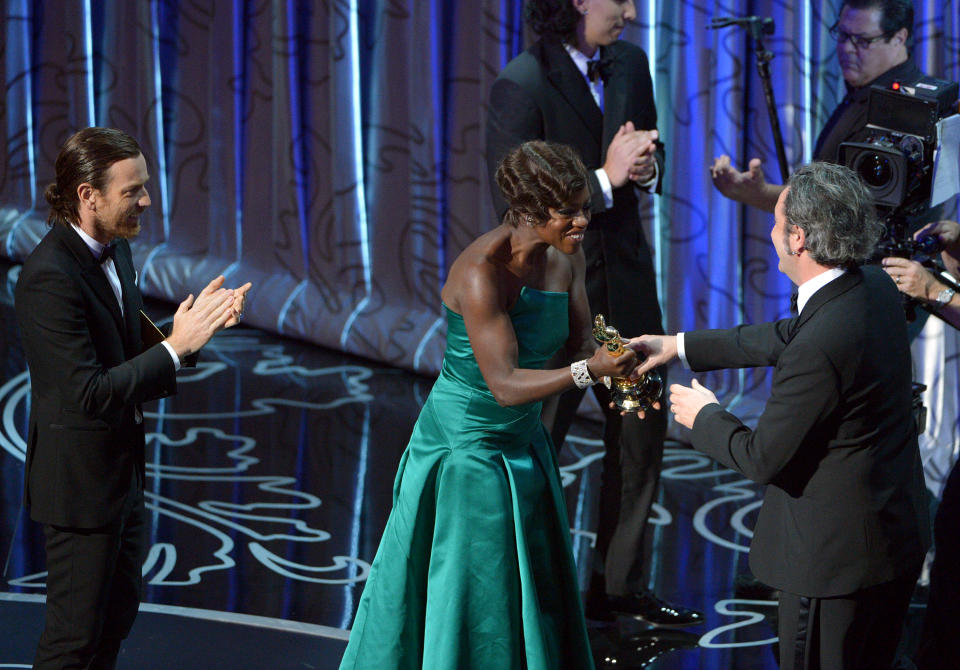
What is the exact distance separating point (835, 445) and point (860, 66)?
69.2 inches

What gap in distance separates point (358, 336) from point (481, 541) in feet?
12.1

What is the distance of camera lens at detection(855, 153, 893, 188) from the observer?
3.20m

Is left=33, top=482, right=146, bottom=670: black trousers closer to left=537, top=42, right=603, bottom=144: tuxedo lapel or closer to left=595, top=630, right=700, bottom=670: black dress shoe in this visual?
left=595, top=630, right=700, bottom=670: black dress shoe

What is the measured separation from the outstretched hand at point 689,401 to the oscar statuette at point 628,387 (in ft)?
0.28

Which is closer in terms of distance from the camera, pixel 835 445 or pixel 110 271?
pixel 835 445

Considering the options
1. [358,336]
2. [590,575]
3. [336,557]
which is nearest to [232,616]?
[336,557]

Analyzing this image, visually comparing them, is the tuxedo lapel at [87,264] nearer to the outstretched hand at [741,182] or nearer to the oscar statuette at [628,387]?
the oscar statuette at [628,387]

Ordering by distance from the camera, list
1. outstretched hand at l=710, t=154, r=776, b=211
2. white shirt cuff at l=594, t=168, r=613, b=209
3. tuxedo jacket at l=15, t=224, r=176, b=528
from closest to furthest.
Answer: tuxedo jacket at l=15, t=224, r=176, b=528
white shirt cuff at l=594, t=168, r=613, b=209
outstretched hand at l=710, t=154, r=776, b=211

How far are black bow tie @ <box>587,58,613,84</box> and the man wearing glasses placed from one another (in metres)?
0.42

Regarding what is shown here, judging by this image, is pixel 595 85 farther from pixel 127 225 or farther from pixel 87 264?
pixel 87 264

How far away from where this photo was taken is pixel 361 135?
6.37m

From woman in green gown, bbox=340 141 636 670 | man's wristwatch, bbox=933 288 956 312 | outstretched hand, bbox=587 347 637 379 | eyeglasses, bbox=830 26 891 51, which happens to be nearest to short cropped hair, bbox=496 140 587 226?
woman in green gown, bbox=340 141 636 670

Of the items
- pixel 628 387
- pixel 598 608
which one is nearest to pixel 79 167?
pixel 628 387

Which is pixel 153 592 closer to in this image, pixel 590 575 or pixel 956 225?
pixel 590 575
